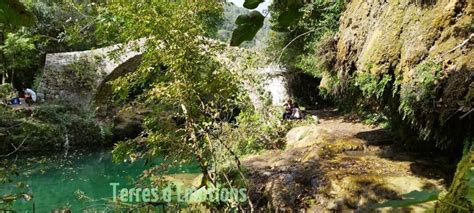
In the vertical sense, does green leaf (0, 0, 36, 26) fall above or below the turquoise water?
above


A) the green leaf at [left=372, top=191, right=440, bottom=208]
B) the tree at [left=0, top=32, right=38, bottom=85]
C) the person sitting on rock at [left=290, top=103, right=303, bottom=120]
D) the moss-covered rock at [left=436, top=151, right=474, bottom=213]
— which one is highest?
the tree at [left=0, top=32, right=38, bottom=85]

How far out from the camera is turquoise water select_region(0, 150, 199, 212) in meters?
7.08

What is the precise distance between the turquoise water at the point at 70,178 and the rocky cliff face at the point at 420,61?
3.25 metres

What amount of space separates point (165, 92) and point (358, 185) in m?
2.32

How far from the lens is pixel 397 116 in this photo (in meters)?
5.14

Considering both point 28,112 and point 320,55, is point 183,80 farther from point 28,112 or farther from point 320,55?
point 28,112

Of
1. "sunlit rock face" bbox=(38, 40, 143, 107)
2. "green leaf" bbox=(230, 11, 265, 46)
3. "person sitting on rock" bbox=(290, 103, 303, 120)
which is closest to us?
"green leaf" bbox=(230, 11, 265, 46)

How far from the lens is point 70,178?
364 inches

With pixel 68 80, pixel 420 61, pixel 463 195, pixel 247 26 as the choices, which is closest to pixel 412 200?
pixel 463 195

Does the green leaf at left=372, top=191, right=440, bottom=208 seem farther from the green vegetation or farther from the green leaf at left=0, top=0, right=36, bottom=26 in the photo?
the green vegetation

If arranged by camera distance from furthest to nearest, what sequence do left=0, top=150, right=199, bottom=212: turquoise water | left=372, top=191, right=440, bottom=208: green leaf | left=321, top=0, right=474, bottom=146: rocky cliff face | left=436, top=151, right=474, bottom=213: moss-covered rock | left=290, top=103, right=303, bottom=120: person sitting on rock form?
left=290, top=103, right=303, bottom=120: person sitting on rock < left=0, top=150, right=199, bottom=212: turquoise water < left=321, top=0, right=474, bottom=146: rocky cliff face < left=436, top=151, right=474, bottom=213: moss-covered rock < left=372, top=191, right=440, bottom=208: green leaf

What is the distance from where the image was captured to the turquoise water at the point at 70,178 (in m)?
7.08

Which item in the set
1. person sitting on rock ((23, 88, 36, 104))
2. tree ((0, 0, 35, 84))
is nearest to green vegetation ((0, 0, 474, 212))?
tree ((0, 0, 35, 84))

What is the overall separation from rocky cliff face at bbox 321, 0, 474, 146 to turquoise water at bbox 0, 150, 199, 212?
10.6 feet
